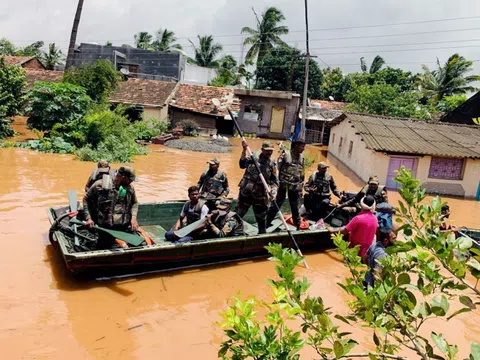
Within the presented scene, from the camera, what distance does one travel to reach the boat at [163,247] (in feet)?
19.9

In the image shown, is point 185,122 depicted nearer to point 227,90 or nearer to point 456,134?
point 227,90

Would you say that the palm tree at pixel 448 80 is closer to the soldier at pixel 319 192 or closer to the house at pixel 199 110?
the house at pixel 199 110

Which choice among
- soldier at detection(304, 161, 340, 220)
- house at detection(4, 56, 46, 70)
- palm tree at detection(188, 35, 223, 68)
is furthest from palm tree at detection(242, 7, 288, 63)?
soldier at detection(304, 161, 340, 220)

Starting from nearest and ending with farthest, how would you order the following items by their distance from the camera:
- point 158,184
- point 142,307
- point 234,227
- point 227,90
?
point 142,307 → point 234,227 → point 158,184 → point 227,90

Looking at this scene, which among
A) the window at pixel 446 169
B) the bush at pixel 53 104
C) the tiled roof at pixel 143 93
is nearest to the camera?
the window at pixel 446 169

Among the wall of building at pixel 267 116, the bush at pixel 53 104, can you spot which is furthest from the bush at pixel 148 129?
the wall of building at pixel 267 116

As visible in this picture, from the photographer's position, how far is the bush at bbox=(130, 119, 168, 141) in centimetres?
2412

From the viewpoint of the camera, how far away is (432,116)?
29391 mm

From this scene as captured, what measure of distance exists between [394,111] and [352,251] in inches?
1072

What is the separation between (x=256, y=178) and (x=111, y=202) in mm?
2722

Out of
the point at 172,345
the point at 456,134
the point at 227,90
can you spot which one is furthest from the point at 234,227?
the point at 227,90

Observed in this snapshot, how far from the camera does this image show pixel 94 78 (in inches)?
858

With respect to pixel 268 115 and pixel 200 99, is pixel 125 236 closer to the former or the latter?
pixel 200 99

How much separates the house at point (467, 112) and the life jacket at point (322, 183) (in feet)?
60.1
